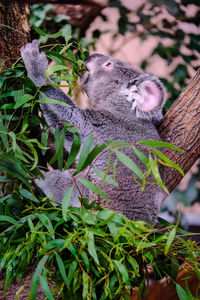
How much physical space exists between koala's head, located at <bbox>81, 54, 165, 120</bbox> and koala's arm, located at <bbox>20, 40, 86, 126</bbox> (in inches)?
9.6

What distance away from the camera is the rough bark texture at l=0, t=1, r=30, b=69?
4.54ft

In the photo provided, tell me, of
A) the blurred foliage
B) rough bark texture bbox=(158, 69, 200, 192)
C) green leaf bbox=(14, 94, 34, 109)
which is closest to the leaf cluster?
green leaf bbox=(14, 94, 34, 109)

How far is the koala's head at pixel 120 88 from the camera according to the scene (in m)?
1.77

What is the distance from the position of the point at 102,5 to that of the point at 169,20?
0.65m

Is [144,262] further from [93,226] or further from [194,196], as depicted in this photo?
[194,196]

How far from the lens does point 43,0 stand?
8.25ft

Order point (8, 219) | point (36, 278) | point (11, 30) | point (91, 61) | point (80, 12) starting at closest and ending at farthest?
point (36, 278) < point (8, 219) < point (11, 30) < point (91, 61) < point (80, 12)

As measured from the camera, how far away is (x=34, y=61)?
56.2 inches

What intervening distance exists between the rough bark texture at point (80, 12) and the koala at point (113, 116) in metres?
1.06

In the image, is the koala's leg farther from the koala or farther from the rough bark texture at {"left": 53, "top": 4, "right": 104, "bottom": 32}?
the rough bark texture at {"left": 53, "top": 4, "right": 104, "bottom": 32}

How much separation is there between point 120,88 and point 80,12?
127cm

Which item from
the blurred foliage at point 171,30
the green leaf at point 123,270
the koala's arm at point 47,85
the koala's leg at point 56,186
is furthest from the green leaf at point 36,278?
the blurred foliage at point 171,30

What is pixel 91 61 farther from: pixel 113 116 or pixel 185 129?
pixel 185 129

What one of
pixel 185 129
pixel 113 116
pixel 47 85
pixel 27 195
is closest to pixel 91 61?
pixel 113 116
